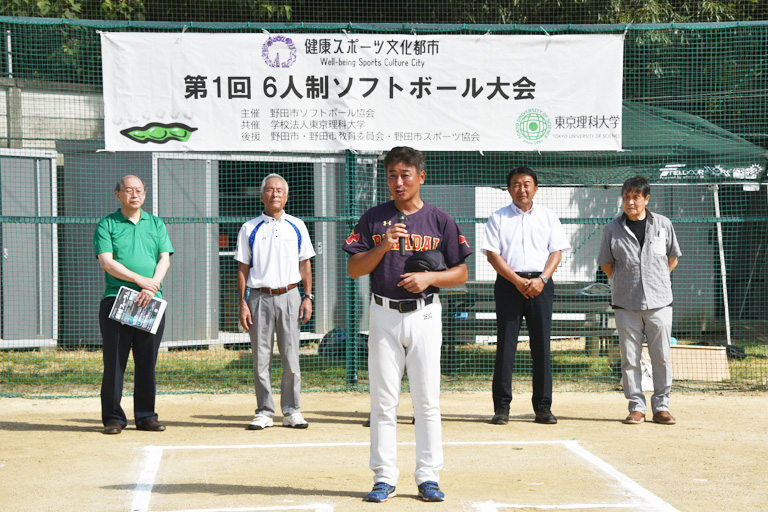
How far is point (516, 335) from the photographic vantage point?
24.7 feet

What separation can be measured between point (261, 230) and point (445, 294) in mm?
3274

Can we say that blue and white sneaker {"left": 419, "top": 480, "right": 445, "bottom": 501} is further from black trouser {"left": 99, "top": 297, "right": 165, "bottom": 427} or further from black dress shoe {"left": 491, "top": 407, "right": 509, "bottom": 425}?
black trouser {"left": 99, "top": 297, "right": 165, "bottom": 427}

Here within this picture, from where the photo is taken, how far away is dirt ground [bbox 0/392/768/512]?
5.03m

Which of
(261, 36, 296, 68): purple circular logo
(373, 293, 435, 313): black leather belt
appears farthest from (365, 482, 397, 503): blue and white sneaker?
(261, 36, 296, 68): purple circular logo

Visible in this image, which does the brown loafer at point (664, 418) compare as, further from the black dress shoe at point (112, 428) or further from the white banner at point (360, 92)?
the black dress shoe at point (112, 428)

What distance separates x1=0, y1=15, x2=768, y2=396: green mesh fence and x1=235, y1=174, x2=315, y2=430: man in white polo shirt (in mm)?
1857

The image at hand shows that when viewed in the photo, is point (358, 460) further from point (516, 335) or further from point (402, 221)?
point (516, 335)

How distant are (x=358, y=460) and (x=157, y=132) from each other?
4434mm

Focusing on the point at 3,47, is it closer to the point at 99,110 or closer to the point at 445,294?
the point at 99,110

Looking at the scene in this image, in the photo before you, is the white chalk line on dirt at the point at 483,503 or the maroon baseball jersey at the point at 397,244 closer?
the white chalk line on dirt at the point at 483,503

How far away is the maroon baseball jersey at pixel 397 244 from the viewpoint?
5.02 metres

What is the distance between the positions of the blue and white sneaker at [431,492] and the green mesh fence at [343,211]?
434cm

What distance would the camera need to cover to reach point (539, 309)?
7.50m

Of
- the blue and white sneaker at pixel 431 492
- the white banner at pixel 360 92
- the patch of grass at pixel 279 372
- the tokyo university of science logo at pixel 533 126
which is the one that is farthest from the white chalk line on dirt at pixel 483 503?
the tokyo university of science logo at pixel 533 126
